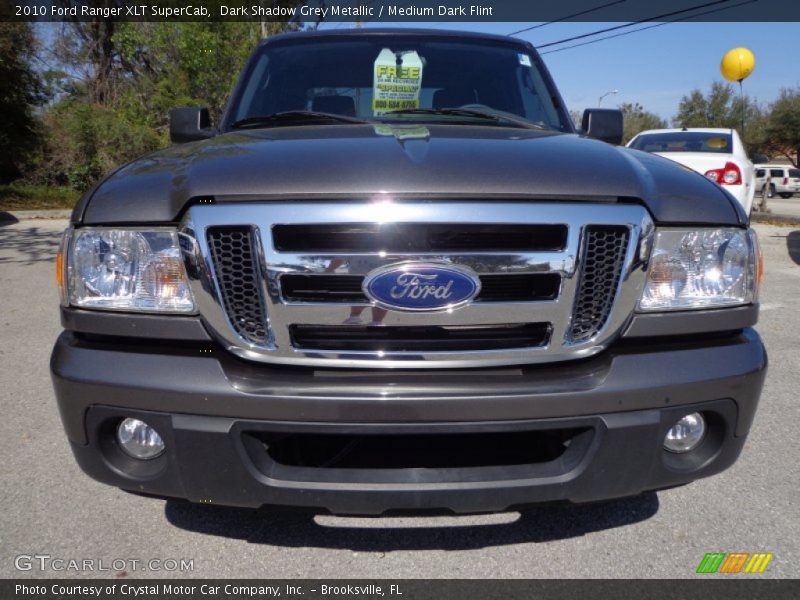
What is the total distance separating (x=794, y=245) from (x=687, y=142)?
253cm

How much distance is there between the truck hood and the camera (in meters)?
1.83

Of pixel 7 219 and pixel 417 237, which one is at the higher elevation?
pixel 417 237

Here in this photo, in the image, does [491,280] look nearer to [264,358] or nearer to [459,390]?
[459,390]

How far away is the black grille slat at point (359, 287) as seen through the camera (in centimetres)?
181

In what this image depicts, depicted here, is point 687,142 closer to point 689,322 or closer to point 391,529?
point 689,322

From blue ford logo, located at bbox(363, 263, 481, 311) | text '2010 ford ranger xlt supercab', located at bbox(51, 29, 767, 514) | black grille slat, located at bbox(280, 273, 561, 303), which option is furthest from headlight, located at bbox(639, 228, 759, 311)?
blue ford logo, located at bbox(363, 263, 481, 311)

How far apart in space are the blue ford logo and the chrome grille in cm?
2

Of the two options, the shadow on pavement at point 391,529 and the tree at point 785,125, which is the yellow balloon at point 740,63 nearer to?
the shadow on pavement at point 391,529

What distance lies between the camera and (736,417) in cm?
196

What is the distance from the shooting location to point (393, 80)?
10.7 feet

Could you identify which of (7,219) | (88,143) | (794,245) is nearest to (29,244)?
(7,219)

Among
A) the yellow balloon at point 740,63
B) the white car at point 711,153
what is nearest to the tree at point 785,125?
the yellow balloon at point 740,63

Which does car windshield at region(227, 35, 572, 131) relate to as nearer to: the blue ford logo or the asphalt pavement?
the blue ford logo

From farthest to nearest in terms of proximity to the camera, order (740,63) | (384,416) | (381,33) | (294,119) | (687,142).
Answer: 1. (740,63)
2. (687,142)
3. (381,33)
4. (294,119)
5. (384,416)
